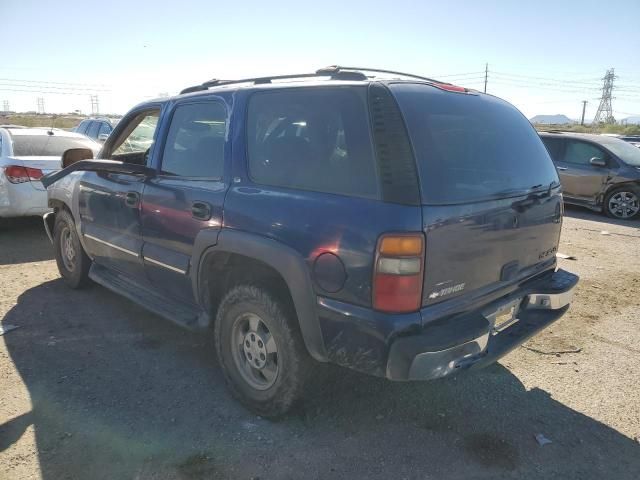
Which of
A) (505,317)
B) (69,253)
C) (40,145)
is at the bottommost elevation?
(69,253)

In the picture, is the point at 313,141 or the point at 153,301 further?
the point at 153,301

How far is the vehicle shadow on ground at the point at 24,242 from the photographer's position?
6.26 meters

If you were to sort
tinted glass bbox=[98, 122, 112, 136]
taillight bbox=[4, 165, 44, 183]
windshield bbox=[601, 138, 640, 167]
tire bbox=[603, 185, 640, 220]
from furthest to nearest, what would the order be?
tinted glass bbox=[98, 122, 112, 136], windshield bbox=[601, 138, 640, 167], tire bbox=[603, 185, 640, 220], taillight bbox=[4, 165, 44, 183]

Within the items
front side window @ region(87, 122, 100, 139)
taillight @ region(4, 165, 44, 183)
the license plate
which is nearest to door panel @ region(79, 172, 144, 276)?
the license plate

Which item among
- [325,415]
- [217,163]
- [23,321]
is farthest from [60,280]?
[325,415]

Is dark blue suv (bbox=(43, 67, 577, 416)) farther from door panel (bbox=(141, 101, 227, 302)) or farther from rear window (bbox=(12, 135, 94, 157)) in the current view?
rear window (bbox=(12, 135, 94, 157))

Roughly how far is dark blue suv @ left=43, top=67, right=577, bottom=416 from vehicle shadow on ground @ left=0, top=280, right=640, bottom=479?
29cm

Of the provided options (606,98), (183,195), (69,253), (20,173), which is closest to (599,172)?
(183,195)

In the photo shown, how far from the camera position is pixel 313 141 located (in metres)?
2.60

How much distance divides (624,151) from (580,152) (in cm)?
88

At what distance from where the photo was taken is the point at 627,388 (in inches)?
129

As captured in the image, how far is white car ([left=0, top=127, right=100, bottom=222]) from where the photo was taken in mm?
6758

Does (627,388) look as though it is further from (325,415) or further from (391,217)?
(391,217)

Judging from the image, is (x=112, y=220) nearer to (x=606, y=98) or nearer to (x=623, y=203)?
(x=623, y=203)
